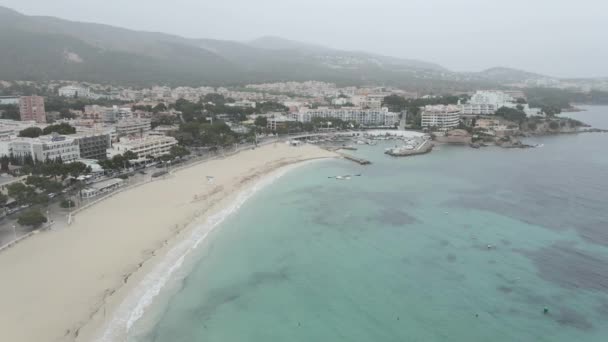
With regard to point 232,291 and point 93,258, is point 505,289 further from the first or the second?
point 93,258

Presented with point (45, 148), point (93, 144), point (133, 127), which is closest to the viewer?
point (45, 148)

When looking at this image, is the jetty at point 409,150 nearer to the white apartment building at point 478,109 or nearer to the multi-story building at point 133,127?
the multi-story building at point 133,127

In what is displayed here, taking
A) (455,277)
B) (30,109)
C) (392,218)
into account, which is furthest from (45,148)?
(455,277)

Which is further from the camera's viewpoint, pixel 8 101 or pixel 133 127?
pixel 8 101

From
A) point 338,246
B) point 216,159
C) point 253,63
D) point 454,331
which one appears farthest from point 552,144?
point 253,63

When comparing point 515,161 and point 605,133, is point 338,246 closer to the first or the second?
point 515,161
